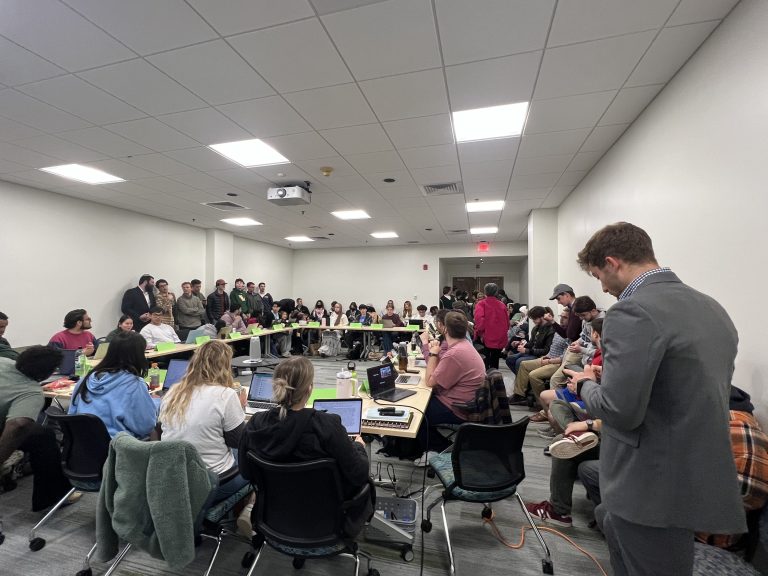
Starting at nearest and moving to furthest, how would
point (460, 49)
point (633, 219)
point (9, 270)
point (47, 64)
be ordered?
point (460, 49) → point (47, 64) → point (633, 219) → point (9, 270)

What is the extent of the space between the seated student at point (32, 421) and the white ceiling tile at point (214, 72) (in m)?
2.14

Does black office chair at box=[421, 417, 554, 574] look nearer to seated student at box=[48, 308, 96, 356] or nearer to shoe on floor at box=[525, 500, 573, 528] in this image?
shoe on floor at box=[525, 500, 573, 528]

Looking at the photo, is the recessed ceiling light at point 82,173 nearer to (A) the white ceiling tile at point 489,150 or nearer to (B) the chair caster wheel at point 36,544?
(B) the chair caster wheel at point 36,544

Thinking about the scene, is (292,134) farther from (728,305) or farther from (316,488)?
(728,305)

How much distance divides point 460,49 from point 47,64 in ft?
9.16

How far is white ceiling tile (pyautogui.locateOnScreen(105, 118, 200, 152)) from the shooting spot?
3.20 meters

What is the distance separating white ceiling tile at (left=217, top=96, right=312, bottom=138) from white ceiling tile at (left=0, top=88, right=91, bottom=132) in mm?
1458

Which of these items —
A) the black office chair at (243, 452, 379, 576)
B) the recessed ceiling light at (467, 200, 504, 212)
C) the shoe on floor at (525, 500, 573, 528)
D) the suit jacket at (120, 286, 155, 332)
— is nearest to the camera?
Result: the black office chair at (243, 452, 379, 576)

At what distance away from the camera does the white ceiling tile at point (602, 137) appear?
333 centimetres

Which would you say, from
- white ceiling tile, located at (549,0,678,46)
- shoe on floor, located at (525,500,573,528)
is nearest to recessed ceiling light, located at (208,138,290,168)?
white ceiling tile, located at (549,0,678,46)

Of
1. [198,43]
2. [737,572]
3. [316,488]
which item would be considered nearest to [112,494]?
[316,488]

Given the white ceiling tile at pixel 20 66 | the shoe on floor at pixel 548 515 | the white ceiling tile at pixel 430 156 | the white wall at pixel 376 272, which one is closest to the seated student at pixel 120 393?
the white ceiling tile at pixel 20 66

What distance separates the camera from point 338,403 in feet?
6.88

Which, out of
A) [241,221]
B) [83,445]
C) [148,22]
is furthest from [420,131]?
[241,221]
